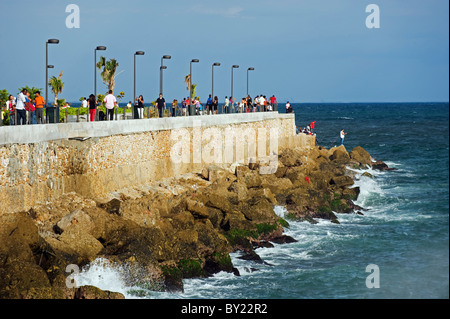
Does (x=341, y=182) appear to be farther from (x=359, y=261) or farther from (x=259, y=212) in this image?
(x=359, y=261)

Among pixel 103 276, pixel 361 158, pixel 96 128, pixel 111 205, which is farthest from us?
pixel 361 158

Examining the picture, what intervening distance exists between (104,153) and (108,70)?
3758 centimetres

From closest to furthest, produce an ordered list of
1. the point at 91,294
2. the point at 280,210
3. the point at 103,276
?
the point at 91,294 < the point at 103,276 < the point at 280,210

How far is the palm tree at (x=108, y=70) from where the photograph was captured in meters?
61.5

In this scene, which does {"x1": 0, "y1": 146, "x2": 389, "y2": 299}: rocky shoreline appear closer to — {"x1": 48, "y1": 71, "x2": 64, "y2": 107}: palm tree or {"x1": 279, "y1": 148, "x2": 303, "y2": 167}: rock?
{"x1": 279, "y1": 148, "x2": 303, "y2": 167}: rock

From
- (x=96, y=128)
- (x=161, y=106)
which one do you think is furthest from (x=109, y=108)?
(x=161, y=106)

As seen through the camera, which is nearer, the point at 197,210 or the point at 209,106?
the point at 197,210

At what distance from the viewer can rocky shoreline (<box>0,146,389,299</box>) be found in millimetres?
15927

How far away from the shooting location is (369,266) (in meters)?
21.2

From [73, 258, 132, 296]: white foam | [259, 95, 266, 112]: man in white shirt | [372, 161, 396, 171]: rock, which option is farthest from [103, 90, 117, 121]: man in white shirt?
[372, 161, 396, 171]: rock

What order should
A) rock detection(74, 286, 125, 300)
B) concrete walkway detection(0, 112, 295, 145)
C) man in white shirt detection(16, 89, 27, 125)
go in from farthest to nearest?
man in white shirt detection(16, 89, 27, 125) → concrete walkway detection(0, 112, 295, 145) → rock detection(74, 286, 125, 300)

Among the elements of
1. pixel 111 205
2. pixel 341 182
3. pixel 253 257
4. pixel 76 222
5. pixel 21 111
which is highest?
pixel 21 111

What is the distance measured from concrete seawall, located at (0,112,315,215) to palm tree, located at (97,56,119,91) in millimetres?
24318

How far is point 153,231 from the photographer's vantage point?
1889 cm
